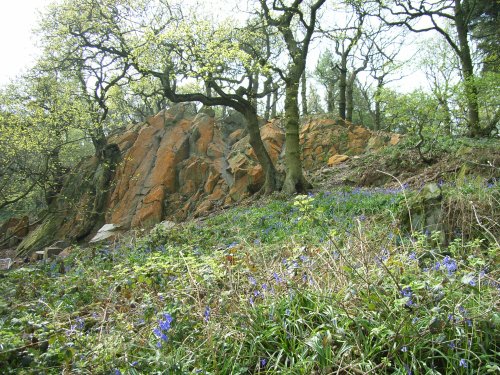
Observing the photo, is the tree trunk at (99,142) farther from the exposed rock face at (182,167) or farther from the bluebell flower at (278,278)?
the bluebell flower at (278,278)

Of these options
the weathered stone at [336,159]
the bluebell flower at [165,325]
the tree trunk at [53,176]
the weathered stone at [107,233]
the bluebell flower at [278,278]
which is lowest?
the weathered stone at [107,233]

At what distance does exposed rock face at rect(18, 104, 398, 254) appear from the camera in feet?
60.8

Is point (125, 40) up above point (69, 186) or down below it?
above

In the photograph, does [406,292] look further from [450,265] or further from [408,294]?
[450,265]

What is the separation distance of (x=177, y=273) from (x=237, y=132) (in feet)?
62.1

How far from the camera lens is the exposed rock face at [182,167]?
18531 mm

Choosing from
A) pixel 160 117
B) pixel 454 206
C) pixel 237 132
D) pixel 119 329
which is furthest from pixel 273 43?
pixel 119 329

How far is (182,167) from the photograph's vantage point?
20.4 meters

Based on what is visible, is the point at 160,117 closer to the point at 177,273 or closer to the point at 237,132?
the point at 237,132

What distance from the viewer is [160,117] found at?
22.9 metres

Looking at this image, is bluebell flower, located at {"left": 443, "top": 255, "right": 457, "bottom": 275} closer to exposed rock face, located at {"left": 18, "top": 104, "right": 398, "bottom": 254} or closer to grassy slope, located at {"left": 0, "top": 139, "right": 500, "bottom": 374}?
grassy slope, located at {"left": 0, "top": 139, "right": 500, "bottom": 374}

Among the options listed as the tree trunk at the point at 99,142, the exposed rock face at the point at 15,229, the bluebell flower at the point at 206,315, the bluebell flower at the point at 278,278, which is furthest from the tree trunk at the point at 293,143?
the exposed rock face at the point at 15,229

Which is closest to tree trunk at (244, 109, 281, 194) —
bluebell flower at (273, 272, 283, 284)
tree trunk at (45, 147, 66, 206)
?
tree trunk at (45, 147, 66, 206)

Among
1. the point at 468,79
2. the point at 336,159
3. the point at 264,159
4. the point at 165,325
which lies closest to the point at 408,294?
the point at 165,325
